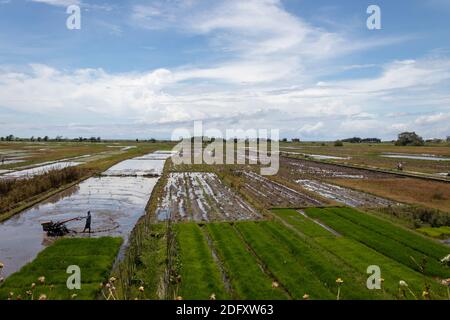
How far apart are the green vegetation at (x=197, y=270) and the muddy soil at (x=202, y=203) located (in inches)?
166

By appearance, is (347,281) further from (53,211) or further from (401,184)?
(401,184)

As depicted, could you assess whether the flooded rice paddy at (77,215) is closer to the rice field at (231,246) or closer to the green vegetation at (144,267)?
the rice field at (231,246)

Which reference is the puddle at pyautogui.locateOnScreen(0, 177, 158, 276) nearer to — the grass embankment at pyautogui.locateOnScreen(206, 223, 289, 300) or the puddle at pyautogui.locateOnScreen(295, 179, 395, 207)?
the grass embankment at pyautogui.locateOnScreen(206, 223, 289, 300)

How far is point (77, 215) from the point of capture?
2103cm

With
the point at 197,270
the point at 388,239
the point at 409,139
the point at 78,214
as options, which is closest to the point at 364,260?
the point at 388,239

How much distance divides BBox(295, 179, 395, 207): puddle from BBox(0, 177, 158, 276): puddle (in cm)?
1299

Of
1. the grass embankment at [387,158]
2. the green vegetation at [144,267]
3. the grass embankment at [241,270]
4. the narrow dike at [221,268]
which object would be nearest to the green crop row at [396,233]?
the grass embankment at [241,270]

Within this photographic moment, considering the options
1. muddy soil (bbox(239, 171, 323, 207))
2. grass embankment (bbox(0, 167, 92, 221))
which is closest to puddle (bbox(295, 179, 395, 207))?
muddy soil (bbox(239, 171, 323, 207))

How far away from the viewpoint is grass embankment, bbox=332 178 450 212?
24.6m

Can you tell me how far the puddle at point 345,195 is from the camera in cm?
2459

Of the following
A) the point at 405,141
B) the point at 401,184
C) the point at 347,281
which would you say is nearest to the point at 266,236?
the point at 347,281

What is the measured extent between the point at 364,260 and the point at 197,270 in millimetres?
5676

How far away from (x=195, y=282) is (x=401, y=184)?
88.6ft
